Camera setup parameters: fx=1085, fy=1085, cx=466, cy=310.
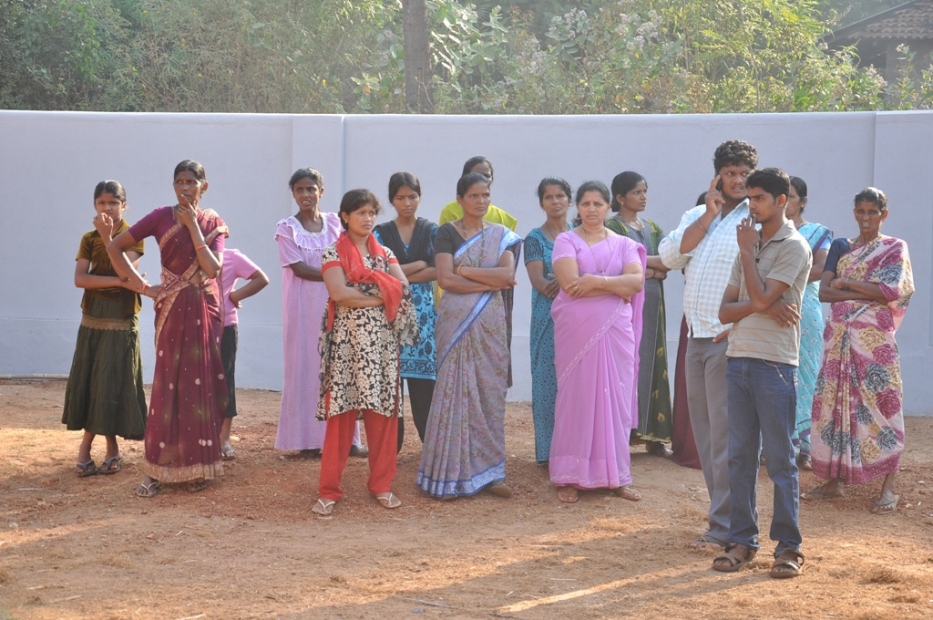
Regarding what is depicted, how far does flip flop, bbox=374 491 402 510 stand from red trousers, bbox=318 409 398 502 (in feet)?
0.10

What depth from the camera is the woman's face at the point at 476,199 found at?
6559mm

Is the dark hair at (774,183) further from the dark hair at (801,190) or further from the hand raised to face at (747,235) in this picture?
the dark hair at (801,190)

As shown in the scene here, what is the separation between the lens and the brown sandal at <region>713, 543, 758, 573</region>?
5.12 meters

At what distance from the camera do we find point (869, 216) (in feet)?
21.3

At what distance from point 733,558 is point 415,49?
11.1m

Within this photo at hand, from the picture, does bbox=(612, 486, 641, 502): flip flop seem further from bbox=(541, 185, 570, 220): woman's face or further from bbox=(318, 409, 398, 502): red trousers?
bbox=(541, 185, 570, 220): woman's face

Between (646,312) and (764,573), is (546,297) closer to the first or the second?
(646,312)

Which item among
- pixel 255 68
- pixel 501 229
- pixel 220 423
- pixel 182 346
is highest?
pixel 255 68

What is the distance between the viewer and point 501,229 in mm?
6730

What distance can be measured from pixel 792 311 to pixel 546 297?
2.35m

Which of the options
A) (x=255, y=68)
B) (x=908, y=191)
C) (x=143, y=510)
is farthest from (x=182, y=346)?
(x=255, y=68)

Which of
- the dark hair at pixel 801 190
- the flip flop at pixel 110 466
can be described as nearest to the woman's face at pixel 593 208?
the dark hair at pixel 801 190

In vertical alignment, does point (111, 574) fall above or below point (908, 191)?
below

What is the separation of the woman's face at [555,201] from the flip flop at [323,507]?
2.36 metres
